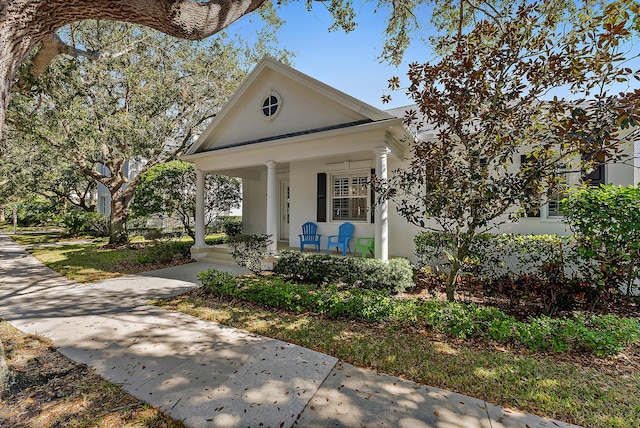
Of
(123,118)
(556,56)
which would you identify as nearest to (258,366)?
(556,56)

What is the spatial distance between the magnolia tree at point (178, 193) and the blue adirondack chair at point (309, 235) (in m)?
4.06

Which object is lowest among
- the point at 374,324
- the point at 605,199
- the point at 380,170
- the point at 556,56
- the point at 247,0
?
the point at 374,324

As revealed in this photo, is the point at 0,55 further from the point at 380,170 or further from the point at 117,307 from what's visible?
the point at 380,170

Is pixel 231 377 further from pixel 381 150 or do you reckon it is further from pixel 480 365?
pixel 381 150

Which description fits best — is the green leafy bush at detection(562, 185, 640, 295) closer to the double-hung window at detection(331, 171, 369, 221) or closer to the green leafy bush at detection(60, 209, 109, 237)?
the double-hung window at detection(331, 171, 369, 221)

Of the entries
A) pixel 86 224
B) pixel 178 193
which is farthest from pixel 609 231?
pixel 86 224

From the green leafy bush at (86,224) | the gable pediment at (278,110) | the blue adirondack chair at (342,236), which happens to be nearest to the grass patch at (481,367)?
the blue adirondack chair at (342,236)

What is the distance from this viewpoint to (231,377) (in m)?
3.27

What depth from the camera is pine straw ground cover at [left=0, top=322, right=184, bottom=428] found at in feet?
8.63

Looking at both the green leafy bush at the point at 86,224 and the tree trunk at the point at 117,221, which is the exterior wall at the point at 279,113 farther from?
the green leafy bush at the point at 86,224

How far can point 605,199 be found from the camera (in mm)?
5016

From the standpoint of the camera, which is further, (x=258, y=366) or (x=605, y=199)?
(x=605, y=199)

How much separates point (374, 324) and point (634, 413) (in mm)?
2984

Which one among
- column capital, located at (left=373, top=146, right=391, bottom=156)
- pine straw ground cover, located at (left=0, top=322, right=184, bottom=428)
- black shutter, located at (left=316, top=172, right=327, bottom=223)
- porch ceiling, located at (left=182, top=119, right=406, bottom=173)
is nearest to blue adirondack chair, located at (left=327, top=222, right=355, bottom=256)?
black shutter, located at (left=316, top=172, right=327, bottom=223)
